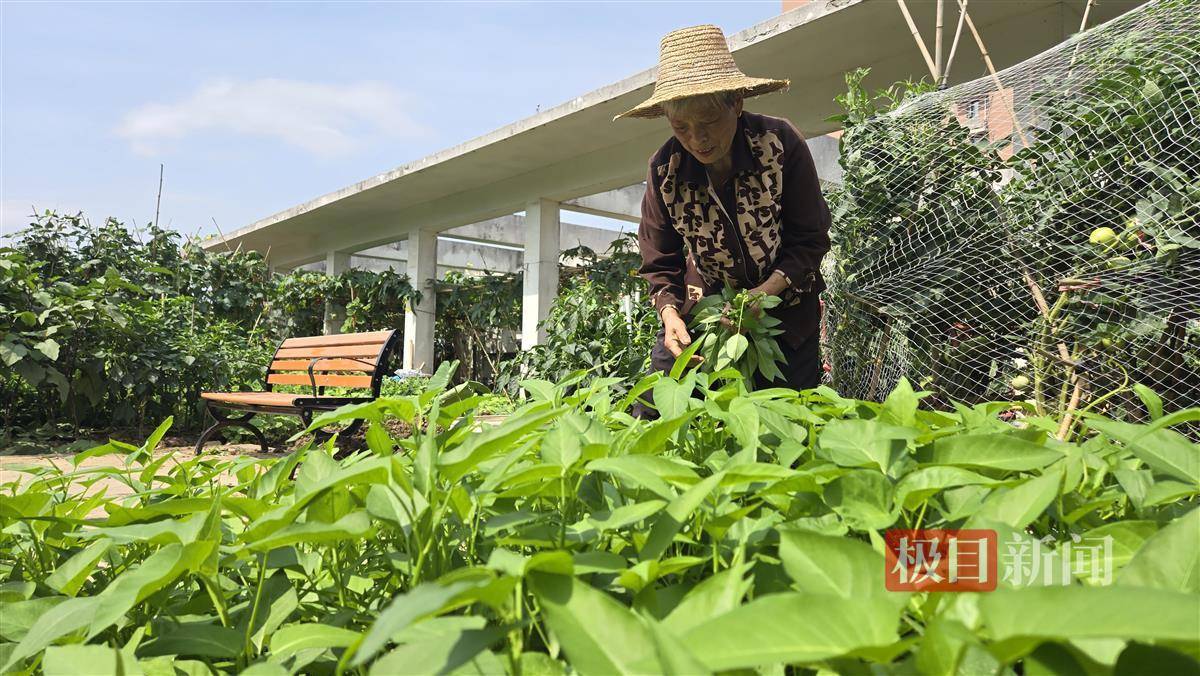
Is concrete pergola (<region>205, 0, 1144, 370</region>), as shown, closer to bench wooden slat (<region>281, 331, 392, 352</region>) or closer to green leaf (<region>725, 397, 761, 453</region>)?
bench wooden slat (<region>281, 331, 392, 352</region>)

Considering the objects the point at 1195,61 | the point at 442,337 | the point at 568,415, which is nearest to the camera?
the point at 568,415

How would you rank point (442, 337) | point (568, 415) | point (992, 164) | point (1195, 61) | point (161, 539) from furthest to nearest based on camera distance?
point (442, 337), point (992, 164), point (1195, 61), point (568, 415), point (161, 539)

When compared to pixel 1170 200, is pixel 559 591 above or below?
below

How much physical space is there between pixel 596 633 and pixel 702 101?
2.04 m

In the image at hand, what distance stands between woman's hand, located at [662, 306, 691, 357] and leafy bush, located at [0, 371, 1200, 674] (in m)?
1.39

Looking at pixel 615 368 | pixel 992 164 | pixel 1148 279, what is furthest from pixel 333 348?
pixel 1148 279

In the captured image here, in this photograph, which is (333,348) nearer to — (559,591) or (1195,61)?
(1195,61)

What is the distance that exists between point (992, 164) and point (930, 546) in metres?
3.56

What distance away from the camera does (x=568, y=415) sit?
0.77 metres

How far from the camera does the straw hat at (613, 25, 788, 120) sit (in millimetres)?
2199

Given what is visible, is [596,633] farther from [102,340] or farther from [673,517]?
[102,340]

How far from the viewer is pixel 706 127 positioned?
7.39 feet

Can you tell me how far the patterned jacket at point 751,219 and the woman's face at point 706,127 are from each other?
0.10 meters

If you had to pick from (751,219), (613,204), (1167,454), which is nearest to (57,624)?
(1167,454)
